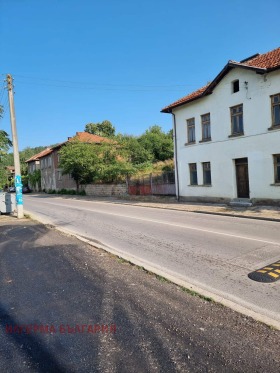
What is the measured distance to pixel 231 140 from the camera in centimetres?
1747

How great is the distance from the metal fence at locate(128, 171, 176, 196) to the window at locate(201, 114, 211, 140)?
435 cm

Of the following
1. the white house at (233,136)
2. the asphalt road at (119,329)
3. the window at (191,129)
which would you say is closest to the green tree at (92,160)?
the white house at (233,136)

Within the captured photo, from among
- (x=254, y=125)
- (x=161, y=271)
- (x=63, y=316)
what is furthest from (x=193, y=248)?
(x=254, y=125)

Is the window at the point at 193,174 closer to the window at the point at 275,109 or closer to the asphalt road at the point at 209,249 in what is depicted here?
the window at the point at 275,109

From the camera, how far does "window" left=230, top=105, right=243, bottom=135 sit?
1705 centimetres

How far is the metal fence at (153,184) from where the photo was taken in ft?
75.4

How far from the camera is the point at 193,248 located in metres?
7.72

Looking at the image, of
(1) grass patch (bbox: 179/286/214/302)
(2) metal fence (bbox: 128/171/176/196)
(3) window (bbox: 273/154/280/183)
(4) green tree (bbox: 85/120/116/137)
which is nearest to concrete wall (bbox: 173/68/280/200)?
(3) window (bbox: 273/154/280/183)

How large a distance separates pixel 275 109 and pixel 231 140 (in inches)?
119

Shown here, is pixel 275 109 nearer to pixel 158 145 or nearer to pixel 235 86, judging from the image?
pixel 235 86

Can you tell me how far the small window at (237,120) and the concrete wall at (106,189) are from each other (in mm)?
12856

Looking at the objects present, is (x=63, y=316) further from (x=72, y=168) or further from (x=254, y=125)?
(x=72, y=168)

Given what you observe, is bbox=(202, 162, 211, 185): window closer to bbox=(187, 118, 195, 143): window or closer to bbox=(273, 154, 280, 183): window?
bbox=(187, 118, 195, 143): window

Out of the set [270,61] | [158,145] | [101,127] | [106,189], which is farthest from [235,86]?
[101,127]
